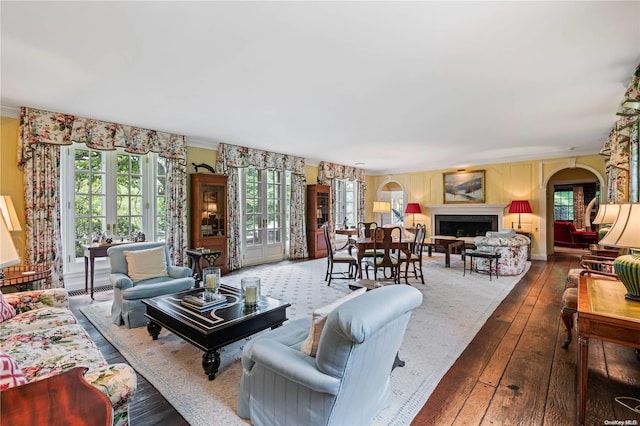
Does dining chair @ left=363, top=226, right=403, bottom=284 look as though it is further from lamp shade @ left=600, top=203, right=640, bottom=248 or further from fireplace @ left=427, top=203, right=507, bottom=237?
fireplace @ left=427, top=203, right=507, bottom=237

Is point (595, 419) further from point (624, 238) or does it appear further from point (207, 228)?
point (207, 228)

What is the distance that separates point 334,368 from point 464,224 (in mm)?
8211

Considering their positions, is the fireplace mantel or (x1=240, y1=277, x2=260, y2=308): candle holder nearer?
(x1=240, y1=277, x2=260, y2=308): candle holder

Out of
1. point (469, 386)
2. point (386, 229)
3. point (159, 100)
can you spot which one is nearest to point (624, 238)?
point (469, 386)

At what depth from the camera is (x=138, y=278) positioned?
3.56 meters

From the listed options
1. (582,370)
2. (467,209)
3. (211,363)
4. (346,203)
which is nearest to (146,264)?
(211,363)

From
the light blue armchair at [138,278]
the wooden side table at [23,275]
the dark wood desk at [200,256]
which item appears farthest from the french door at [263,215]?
the wooden side table at [23,275]

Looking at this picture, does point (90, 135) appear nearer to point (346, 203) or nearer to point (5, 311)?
point (5, 311)

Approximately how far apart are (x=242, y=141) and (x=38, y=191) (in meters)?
3.16

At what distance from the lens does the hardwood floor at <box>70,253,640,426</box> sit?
1.88 metres

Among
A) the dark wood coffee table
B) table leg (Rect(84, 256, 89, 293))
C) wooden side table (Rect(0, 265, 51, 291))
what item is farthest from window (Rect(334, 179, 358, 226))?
wooden side table (Rect(0, 265, 51, 291))

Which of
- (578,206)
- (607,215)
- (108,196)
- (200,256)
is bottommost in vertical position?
(200,256)

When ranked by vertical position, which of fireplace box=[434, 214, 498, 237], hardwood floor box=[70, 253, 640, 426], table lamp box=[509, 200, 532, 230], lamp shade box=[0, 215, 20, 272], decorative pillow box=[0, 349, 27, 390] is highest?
table lamp box=[509, 200, 532, 230]

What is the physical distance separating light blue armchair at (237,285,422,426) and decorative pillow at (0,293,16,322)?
196cm
